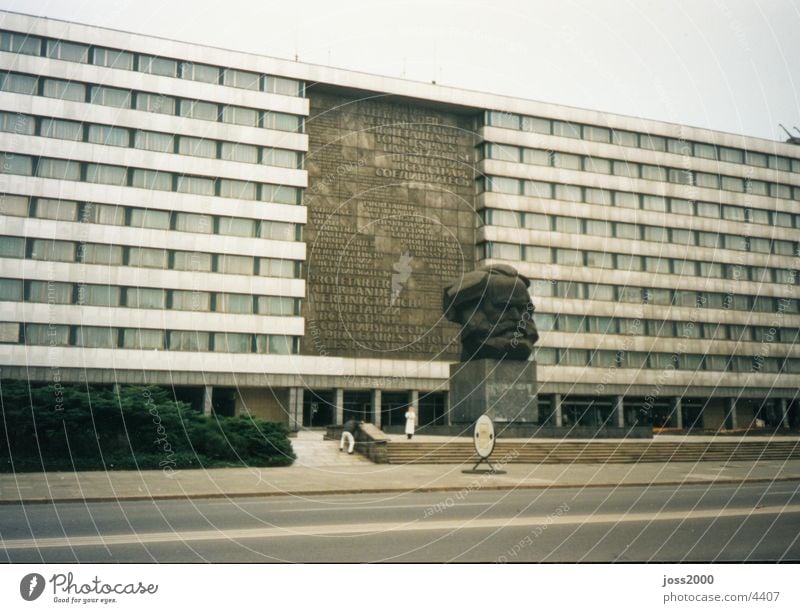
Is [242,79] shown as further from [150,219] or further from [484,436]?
[484,436]

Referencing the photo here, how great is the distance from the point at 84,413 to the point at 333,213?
35132 millimetres

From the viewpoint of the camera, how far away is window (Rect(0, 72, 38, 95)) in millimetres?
45906

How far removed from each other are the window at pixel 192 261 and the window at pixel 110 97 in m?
11.0

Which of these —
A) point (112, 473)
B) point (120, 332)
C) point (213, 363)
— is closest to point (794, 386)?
point (213, 363)

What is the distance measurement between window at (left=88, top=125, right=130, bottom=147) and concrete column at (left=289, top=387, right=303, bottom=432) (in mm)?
21055

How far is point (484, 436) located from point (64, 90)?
136ft

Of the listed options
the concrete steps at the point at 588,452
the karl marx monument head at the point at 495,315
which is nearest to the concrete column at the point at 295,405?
the karl marx monument head at the point at 495,315

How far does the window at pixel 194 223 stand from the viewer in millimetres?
49781

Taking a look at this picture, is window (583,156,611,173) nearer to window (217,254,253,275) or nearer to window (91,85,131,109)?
window (217,254,253,275)

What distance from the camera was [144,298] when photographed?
4825cm

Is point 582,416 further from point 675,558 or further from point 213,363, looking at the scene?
point 675,558

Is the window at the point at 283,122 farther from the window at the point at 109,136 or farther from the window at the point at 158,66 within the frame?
the window at the point at 109,136

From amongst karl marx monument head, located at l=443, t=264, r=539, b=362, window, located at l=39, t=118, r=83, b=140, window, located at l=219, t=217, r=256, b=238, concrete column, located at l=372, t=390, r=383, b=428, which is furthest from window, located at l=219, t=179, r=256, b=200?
karl marx monument head, located at l=443, t=264, r=539, b=362

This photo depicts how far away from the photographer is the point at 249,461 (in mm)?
22734
